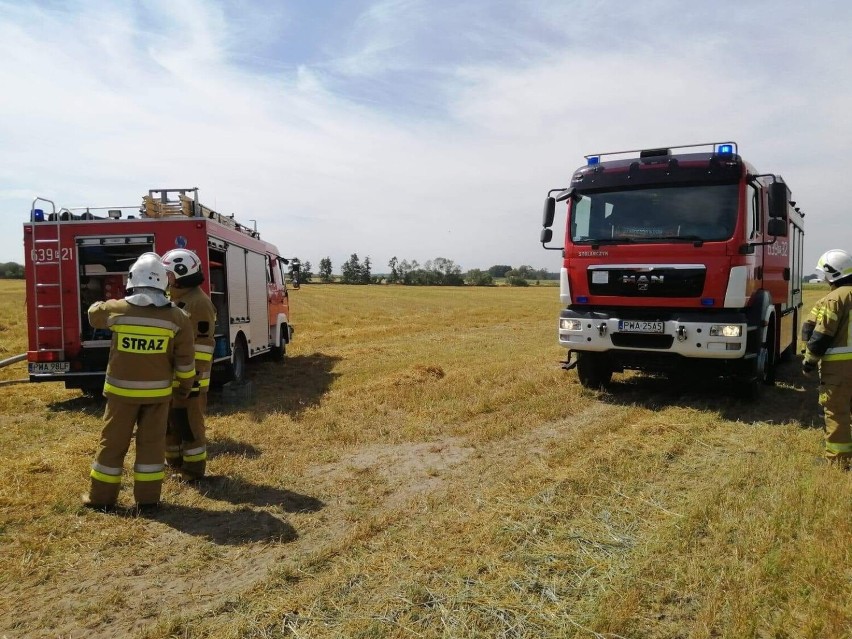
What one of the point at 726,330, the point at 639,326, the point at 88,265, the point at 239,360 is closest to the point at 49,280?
the point at 88,265

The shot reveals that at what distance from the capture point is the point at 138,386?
4680 millimetres

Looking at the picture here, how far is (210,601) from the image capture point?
3357 mm

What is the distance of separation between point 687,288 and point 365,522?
4.83 m

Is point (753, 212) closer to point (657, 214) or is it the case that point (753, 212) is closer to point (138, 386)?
point (657, 214)

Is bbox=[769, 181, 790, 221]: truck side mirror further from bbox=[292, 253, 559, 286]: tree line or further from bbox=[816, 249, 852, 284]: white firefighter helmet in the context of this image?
bbox=[292, 253, 559, 286]: tree line

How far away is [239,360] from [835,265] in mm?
8044

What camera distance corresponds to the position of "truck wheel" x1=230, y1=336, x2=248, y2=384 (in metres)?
9.70

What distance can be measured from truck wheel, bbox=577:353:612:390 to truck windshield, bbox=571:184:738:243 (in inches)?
65.3

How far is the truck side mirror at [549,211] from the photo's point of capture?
324 inches

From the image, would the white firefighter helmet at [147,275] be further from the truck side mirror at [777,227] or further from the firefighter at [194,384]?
the truck side mirror at [777,227]

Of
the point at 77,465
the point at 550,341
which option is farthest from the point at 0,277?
the point at 77,465

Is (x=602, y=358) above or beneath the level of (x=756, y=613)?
above

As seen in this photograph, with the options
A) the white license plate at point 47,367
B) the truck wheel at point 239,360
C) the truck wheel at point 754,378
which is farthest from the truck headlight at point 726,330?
the white license plate at point 47,367

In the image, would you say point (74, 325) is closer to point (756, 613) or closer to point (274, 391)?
point (274, 391)
